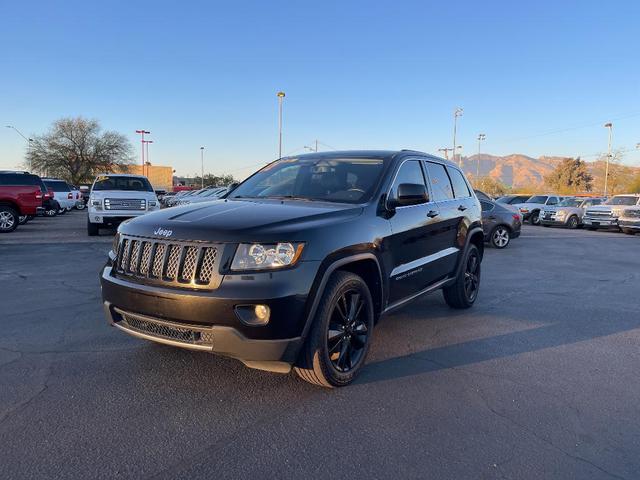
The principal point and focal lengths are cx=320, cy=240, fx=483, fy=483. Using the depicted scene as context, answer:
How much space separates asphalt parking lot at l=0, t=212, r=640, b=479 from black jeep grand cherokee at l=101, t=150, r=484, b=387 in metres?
0.40

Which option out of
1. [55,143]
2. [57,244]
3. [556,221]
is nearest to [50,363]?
[57,244]

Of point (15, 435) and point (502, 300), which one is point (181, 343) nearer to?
point (15, 435)

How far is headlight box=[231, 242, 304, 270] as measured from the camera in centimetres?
309

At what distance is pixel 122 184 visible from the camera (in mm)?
14391

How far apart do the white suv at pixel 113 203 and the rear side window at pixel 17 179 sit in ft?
8.69

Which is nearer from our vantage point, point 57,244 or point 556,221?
point 57,244

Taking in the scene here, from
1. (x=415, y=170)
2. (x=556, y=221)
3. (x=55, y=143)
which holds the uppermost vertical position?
(x=55, y=143)

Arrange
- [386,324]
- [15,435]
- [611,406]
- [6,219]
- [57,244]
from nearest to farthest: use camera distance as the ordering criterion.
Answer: [15,435] < [611,406] < [386,324] < [57,244] < [6,219]

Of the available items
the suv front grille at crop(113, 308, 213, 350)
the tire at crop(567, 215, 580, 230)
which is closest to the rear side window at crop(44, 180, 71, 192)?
the suv front grille at crop(113, 308, 213, 350)

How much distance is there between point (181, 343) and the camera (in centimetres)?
320

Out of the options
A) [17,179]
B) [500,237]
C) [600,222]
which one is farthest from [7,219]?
[600,222]

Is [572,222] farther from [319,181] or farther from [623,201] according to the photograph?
[319,181]

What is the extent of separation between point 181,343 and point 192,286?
1.31 ft

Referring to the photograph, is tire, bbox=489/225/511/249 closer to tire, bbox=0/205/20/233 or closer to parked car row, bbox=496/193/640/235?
parked car row, bbox=496/193/640/235
